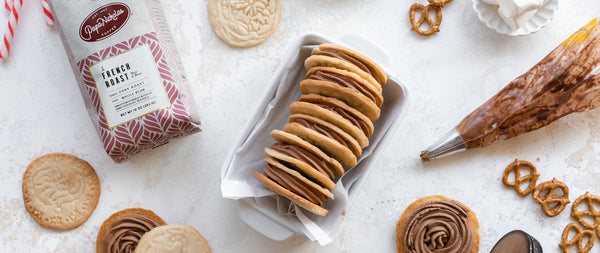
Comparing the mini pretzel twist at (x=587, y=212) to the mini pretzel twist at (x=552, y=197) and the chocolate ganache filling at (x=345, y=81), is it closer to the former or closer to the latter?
the mini pretzel twist at (x=552, y=197)

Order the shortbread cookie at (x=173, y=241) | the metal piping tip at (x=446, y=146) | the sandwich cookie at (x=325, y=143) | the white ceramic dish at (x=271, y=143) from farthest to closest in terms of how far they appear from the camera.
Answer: the metal piping tip at (x=446, y=146) < the shortbread cookie at (x=173, y=241) < the white ceramic dish at (x=271, y=143) < the sandwich cookie at (x=325, y=143)

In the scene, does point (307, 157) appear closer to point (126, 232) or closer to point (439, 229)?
point (439, 229)

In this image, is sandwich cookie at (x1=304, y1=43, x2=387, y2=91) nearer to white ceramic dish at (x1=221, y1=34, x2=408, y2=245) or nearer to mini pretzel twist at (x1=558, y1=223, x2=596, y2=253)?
white ceramic dish at (x1=221, y1=34, x2=408, y2=245)

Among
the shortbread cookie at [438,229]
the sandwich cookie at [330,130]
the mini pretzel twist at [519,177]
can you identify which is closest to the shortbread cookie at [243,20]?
the sandwich cookie at [330,130]

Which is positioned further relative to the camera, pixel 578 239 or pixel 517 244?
pixel 578 239

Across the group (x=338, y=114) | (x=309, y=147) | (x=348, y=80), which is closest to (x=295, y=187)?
(x=309, y=147)

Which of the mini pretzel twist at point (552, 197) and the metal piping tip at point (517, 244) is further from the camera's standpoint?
the mini pretzel twist at point (552, 197)
